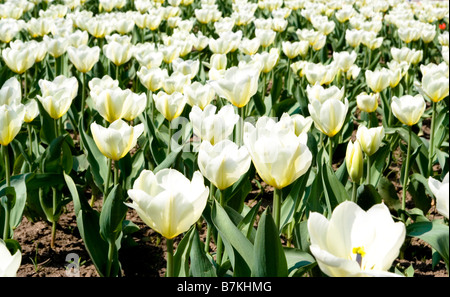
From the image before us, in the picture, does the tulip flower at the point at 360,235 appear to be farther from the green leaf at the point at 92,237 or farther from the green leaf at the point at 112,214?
the green leaf at the point at 92,237

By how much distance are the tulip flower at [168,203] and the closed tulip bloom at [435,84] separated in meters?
1.60

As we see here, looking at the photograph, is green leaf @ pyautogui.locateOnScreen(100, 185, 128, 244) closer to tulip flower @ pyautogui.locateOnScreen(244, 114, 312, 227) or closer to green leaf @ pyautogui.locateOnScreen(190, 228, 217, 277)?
green leaf @ pyautogui.locateOnScreen(190, 228, 217, 277)

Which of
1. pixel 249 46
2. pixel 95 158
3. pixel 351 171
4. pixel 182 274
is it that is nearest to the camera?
pixel 182 274

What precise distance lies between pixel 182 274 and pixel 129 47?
211 centimetres

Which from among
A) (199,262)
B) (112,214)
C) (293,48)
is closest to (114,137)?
(112,214)

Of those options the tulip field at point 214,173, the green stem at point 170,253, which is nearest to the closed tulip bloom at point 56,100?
the tulip field at point 214,173

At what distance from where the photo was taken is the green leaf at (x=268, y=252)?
131cm

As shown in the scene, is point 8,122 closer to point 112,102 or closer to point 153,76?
point 112,102

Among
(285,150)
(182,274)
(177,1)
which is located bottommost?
(177,1)

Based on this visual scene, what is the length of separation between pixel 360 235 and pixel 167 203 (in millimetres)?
428

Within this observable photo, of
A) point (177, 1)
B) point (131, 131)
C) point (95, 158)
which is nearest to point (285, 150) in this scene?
point (131, 131)

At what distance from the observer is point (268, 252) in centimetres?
134

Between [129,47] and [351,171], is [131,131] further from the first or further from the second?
[129,47]

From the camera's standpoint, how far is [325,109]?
82.7 inches
